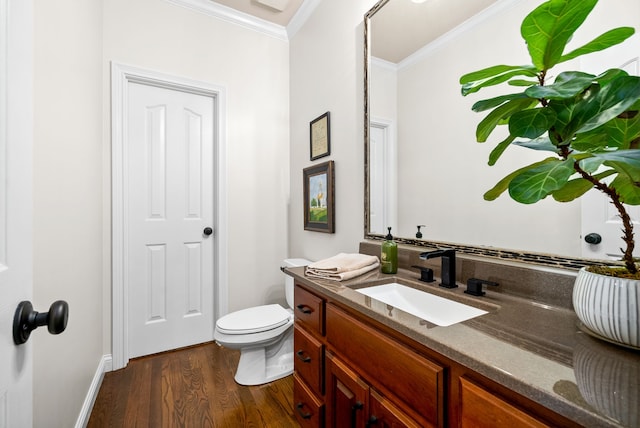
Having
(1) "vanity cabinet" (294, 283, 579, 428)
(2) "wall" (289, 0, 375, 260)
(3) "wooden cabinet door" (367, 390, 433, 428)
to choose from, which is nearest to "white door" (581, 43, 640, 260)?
(1) "vanity cabinet" (294, 283, 579, 428)

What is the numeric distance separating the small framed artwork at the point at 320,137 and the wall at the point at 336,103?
42 mm

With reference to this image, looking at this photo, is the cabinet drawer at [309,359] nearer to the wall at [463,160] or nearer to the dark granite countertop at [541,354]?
the dark granite countertop at [541,354]

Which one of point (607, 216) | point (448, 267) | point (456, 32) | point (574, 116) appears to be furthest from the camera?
point (456, 32)

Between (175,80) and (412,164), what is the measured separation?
1952 mm

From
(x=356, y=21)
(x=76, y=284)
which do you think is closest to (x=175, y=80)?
(x=356, y=21)

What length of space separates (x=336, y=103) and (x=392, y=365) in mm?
1707

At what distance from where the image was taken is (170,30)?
2.29 meters

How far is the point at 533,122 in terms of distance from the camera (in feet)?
2.09

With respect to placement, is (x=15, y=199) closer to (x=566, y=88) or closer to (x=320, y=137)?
(x=566, y=88)

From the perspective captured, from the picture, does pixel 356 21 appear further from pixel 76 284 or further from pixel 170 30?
pixel 76 284

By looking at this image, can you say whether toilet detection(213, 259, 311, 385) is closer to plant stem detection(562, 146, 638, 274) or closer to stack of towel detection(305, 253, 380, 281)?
stack of towel detection(305, 253, 380, 281)

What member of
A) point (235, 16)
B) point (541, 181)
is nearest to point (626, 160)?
point (541, 181)

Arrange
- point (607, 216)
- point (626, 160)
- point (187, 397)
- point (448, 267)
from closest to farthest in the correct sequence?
point (626, 160), point (607, 216), point (448, 267), point (187, 397)

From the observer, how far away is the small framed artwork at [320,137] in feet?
6.98
